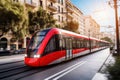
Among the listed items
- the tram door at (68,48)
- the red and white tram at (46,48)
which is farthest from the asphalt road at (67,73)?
the tram door at (68,48)

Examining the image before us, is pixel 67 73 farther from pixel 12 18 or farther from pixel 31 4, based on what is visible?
pixel 31 4

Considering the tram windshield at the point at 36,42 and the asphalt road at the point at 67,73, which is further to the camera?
the tram windshield at the point at 36,42

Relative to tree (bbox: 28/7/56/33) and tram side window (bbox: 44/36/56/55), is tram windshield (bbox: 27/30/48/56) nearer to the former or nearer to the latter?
tram side window (bbox: 44/36/56/55)

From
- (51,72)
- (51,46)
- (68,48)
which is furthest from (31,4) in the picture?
(51,72)

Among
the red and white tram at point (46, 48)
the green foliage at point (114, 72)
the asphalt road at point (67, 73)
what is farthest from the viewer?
the red and white tram at point (46, 48)

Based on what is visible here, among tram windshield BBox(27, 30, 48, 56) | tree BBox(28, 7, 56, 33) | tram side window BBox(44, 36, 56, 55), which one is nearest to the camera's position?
tram windshield BBox(27, 30, 48, 56)

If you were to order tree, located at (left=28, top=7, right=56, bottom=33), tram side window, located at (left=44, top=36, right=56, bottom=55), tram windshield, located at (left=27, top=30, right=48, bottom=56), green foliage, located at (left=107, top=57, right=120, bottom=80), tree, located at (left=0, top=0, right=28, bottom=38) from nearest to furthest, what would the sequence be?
1. green foliage, located at (left=107, top=57, right=120, bottom=80)
2. tram windshield, located at (left=27, top=30, right=48, bottom=56)
3. tram side window, located at (left=44, top=36, right=56, bottom=55)
4. tree, located at (left=0, top=0, right=28, bottom=38)
5. tree, located at (left=28, top=7, right=56, bottom=33)

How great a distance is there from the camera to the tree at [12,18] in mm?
28953

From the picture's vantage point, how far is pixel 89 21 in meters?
121

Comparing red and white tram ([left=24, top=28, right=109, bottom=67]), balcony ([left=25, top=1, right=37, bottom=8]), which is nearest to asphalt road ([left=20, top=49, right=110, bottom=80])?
red and white tram ([left=24, top=28, right=109, bottom=67])

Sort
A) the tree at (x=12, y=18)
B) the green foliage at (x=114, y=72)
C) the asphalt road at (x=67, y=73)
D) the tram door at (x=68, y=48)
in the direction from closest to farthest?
the green foliage at (x=114, y=72)
the asphalt road at (x=67, y=73)
the tram door at (x=68, y=48)
the tree at (x=12, y=18)

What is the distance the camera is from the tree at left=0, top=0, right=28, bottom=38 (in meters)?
29.0

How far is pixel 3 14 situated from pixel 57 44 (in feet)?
51.4

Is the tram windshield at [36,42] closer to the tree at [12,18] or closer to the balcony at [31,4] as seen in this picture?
the tree at [12,18]
